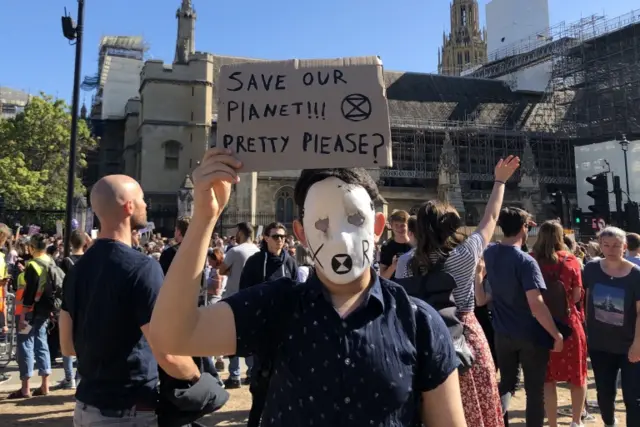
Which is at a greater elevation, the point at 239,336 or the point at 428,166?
the point at 428,166

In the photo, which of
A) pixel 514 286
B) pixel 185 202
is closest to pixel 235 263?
pixel 514 286

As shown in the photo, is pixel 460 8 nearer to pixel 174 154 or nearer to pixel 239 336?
pixel 174 154

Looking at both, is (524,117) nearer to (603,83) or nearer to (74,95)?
(603,83)

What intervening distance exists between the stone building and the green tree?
5543 mm

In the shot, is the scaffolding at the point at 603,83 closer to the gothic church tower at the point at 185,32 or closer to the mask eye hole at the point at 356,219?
the gothic church tower at the point at 185,32

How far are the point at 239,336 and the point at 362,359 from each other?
1.16ft

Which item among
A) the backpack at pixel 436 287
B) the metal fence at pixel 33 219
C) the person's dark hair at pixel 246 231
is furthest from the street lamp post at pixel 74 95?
the metal fence at pixel 33 219

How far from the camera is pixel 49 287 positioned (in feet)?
19.6

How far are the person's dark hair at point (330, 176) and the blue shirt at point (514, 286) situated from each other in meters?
2.56

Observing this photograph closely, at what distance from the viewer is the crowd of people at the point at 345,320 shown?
1492 millimetres

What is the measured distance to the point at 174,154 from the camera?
37219 millimetres

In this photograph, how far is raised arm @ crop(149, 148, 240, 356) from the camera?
1.47 metres

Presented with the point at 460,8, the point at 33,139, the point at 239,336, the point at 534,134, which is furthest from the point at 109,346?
the point at 460,8

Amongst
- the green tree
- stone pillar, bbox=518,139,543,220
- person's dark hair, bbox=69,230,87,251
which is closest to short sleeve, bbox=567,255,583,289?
person's dark hair, bbox=69,230,87,251
